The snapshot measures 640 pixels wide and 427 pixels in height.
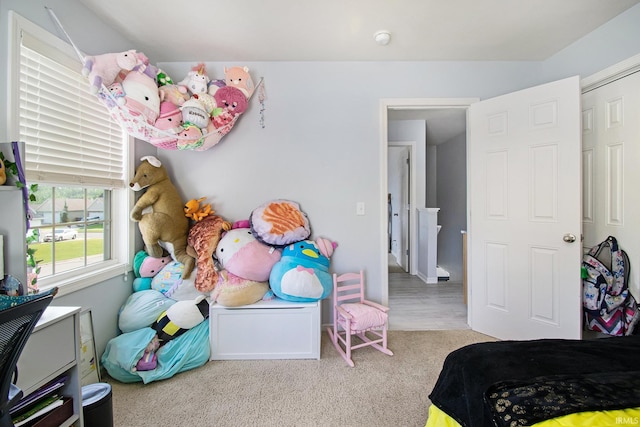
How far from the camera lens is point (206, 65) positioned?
7.51 ft

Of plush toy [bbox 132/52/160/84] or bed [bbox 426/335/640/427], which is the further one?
plush toy [bbox 132/52/160/84]

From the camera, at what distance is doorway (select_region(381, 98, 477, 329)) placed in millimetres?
2332

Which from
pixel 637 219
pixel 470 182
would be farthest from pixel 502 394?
pixel 470 182

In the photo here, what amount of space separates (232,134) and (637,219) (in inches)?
115

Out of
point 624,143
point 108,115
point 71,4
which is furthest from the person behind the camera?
point 108,115

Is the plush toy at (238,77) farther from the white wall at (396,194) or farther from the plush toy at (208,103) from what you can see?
the white wall at (396,194)

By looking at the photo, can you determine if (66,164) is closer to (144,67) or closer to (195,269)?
(144,67)

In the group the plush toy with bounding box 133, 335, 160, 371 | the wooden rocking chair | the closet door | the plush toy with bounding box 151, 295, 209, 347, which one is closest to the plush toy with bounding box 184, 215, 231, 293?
the plush toy with bounding box 151, 295, 209, 347

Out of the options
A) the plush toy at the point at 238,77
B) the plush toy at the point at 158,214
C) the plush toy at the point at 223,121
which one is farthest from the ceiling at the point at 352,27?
the plush toy at the point at 158,214

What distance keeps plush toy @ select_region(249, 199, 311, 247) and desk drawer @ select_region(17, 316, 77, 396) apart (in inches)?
45.9

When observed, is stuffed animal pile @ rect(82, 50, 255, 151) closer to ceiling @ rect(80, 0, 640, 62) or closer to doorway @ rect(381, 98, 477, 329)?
ceiling @ rect(80, 0, 640, 62)

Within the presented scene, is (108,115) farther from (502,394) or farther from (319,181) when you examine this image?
(502,394)

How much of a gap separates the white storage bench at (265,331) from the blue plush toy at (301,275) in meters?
0.09

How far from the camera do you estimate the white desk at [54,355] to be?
0.96 metres
